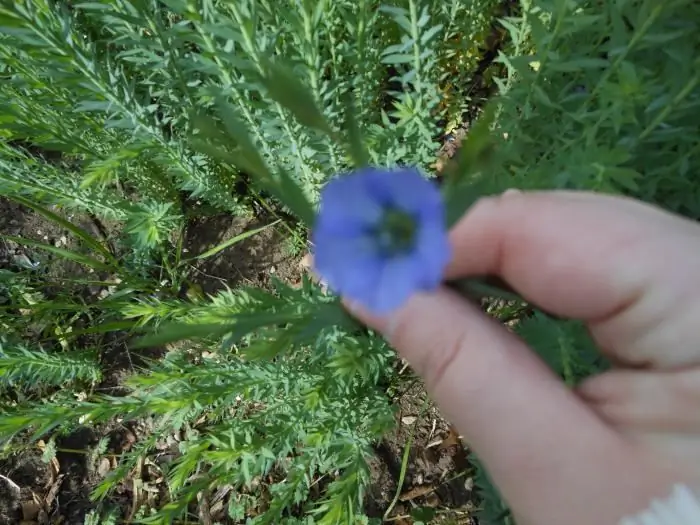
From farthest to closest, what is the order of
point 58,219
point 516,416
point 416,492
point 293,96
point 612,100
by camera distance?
1. point 416,492
2. point 58,219
3. point 612,100
4. point 516,416
5. point 293,96

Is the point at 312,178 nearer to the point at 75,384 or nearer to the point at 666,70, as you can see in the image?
the point at 666,70

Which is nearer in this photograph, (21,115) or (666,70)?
(666,70)

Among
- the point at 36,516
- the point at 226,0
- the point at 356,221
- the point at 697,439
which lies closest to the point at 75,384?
the point at 36,516

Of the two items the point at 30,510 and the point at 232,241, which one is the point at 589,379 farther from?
the point at 30,510

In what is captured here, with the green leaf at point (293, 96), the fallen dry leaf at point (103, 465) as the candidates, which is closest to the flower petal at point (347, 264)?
the green leaf at point (293, 96)

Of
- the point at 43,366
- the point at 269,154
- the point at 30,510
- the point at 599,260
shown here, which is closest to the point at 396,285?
the point at 599,260

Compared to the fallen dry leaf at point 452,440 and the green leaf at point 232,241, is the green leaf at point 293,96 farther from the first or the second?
the fallen dry leaf at point 452,440

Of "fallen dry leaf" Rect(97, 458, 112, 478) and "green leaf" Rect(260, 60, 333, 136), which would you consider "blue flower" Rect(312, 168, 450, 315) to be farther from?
"fallen dry leaf" Rect(97, 458, 112, 478)
